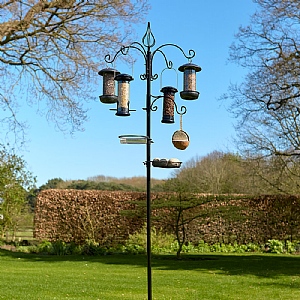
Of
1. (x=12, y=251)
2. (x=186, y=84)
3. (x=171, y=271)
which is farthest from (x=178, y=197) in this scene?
(x=186, y=84)

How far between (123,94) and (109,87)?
228 mm

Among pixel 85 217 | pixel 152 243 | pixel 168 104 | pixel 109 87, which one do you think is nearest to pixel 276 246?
pixel 152 243

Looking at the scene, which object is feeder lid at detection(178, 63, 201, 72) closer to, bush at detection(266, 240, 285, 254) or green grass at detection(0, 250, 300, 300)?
green grass at detection(0, 250, 300, 300)

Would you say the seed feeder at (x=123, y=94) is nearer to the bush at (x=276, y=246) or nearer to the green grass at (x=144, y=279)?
the green grass at (x=144, y=279)

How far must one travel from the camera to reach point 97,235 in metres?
18.1

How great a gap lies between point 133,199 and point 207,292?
10.1 meters

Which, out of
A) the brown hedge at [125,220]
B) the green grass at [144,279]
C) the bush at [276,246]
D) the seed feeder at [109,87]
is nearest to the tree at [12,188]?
the brown hedge at [125,220]

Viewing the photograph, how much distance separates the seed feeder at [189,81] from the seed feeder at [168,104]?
0.14 meters

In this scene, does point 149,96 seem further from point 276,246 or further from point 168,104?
point 276,246

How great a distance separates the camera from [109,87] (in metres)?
5.61

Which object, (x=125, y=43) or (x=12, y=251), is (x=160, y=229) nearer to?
(x=12, y=251)

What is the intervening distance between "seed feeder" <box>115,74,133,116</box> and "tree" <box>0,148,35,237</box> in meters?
13.3

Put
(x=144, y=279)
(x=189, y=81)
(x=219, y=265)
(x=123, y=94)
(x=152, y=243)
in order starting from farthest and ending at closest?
(x=152, y=243) → (x=219, y=265) → (x=144, y=279) → (x=189, y=81) → (x=123, y=94)

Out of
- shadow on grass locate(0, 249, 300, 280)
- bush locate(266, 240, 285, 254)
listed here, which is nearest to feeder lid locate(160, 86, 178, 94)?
shadow on grass locate(0, 249, 300, 280)
